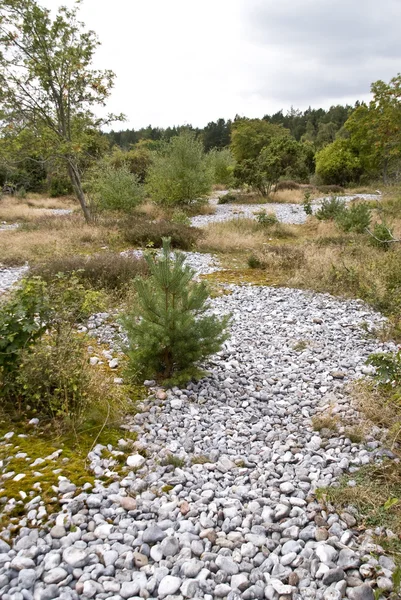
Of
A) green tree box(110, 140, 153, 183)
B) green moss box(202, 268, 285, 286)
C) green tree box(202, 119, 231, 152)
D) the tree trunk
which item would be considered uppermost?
green tree box(202, 119, 231, 152)

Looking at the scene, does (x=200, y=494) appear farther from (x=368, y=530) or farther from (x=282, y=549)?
(x=368, y=530)

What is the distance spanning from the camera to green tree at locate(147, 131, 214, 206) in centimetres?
1938

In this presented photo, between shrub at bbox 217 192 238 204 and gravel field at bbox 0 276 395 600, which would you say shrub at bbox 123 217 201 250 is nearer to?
gravel field at bbox 0 276 395 600

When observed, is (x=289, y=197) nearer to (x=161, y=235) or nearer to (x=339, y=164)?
(x=339, y=164)

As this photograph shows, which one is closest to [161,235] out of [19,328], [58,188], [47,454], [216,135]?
[19,328]

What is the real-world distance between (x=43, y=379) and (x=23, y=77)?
1306 centimetres

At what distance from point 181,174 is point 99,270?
42.8ft

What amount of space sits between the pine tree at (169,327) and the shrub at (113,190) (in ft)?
45.1

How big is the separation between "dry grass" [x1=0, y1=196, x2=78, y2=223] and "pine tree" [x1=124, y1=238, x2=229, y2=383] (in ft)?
51.0

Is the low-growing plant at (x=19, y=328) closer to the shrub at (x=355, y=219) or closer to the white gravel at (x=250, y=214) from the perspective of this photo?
the shrub at (x=355, y=219)

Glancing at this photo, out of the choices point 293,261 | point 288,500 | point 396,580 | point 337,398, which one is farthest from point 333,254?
point 396,580

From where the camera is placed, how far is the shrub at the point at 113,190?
1689 cm

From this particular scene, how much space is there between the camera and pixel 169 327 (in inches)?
156

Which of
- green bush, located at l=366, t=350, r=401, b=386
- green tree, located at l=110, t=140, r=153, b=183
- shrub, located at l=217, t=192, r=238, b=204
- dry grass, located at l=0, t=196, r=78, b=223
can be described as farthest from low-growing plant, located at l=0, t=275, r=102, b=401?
green tree, located at l=110, t=140, r=153, b=183
